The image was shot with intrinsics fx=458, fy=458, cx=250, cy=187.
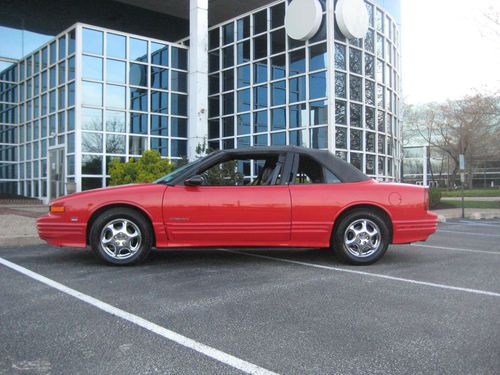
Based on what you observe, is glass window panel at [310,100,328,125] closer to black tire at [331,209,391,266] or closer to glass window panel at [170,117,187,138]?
glass window panel at [170,117,187,138]

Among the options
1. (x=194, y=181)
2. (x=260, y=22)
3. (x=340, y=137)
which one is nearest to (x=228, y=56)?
(x=260, y=22)

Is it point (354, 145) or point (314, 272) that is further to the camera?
point (354, 145)

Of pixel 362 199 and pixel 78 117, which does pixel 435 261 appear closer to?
pixel 362 199

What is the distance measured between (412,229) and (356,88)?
44.9ft

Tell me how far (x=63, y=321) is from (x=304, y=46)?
17.0 meters

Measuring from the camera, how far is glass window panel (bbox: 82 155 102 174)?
59.2 ft

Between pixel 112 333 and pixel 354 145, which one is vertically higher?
pixel 354 145

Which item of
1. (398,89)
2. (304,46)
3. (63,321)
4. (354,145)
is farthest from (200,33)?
(63,321)

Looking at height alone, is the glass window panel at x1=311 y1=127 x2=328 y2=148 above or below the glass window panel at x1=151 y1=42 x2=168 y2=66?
below

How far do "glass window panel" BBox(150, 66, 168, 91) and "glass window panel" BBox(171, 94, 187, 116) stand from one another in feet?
2.26

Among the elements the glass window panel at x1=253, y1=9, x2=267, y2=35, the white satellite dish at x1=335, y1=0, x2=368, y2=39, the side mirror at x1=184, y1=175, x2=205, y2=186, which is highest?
the glass window panel at x1=253, y1=9, x2=267, y2=35

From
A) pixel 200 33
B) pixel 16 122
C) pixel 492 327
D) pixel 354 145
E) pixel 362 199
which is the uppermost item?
pixel 200 33

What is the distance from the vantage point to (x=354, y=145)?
60.7ft

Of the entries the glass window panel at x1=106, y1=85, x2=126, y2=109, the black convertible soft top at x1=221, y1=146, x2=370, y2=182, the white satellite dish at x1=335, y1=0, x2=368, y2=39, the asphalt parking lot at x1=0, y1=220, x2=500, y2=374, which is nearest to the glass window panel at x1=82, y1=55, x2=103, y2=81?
the glass window panel at x1=106, y1=85, x2=126, y2=109
